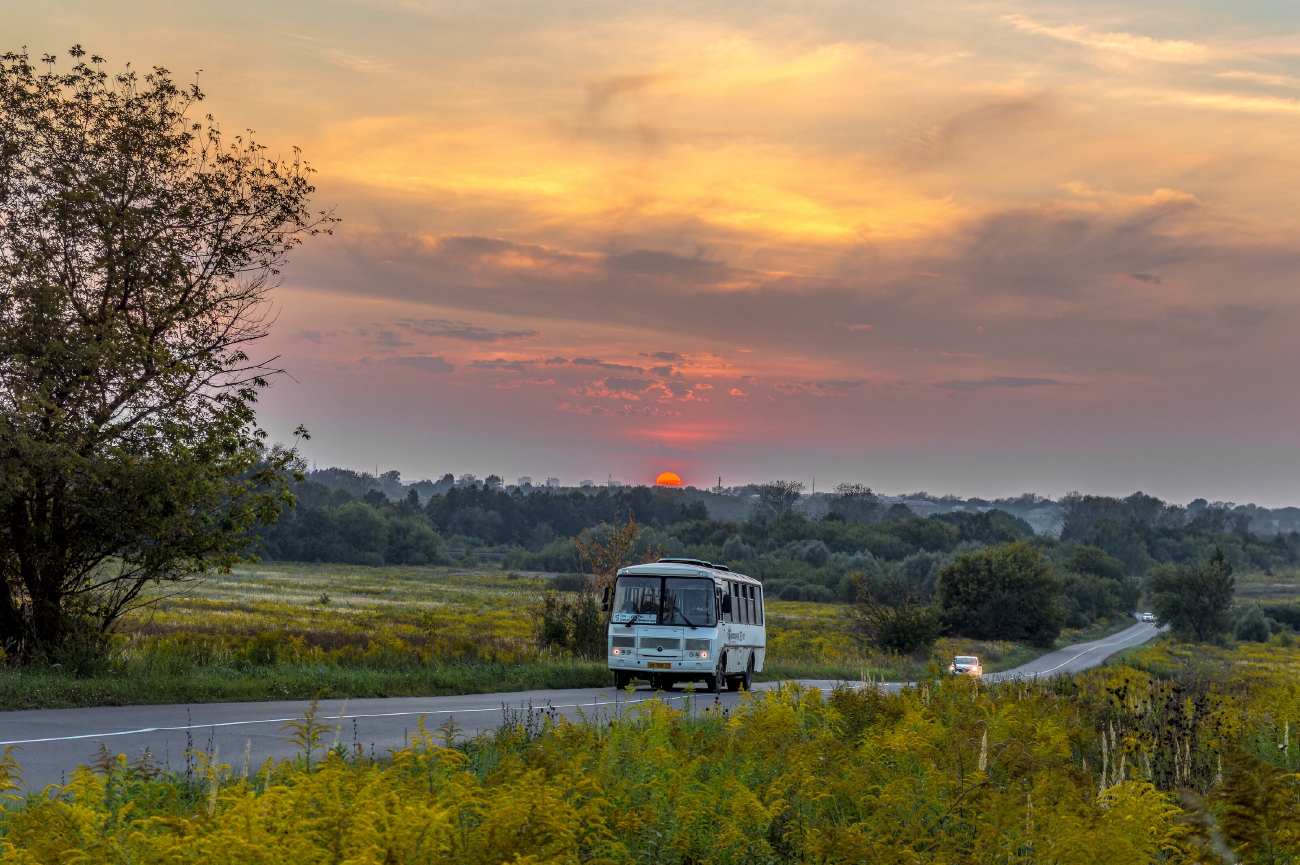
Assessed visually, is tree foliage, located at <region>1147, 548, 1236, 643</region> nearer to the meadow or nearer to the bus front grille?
the bus front grille

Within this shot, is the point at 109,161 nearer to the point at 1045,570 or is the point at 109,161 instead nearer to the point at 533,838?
the point at 533,838

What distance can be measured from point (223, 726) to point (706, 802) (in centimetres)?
1026

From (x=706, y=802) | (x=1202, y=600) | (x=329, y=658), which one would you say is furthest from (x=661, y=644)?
(x=1202, y=600)

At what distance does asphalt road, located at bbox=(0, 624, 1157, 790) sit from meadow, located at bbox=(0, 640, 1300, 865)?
122 centimetres

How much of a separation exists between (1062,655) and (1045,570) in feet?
43.5

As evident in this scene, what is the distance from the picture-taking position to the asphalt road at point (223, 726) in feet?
41.4

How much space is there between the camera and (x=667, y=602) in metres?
28.0

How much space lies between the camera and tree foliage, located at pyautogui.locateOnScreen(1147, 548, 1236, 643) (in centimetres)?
10325

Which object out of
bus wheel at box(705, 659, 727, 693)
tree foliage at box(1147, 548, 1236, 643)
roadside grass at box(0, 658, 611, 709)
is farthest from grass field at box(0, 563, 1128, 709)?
tree foliage at box(1147, 548, 1236, 643)

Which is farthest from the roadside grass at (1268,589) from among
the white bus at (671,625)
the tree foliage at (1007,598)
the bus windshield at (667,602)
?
the bus windshield at (667,602)

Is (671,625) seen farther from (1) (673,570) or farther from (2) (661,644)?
(1) (673,570)

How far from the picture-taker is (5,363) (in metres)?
19.6

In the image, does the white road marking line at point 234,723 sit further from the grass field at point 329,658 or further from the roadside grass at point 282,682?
the grass field at point 329,658

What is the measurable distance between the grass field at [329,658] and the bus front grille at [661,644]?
1.69m
